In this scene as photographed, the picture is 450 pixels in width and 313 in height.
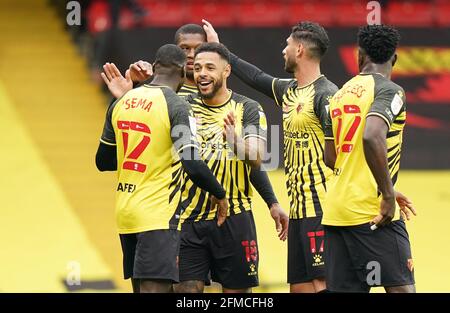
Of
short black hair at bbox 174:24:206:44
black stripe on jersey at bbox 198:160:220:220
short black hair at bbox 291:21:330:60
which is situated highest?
short black hair at bbox 174:24:206:44

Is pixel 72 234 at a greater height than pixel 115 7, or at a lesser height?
lesser

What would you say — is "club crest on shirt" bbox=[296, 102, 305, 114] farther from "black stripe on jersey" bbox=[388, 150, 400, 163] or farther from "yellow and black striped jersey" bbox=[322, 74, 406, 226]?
"black stripe on jersey" bbox=[388, 150, 400, 163]

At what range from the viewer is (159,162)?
784 centimetres

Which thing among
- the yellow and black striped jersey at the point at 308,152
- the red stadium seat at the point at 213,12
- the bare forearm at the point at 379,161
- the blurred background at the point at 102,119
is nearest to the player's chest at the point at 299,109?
the yellow and black striped jersey at the point at 308,152

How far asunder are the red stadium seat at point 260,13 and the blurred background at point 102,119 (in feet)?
0.07

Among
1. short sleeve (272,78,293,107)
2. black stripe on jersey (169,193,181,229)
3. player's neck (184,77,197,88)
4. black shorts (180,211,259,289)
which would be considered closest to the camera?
black stripe on jersey (169,193,181,229)

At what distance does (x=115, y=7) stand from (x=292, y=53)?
26.5 ft

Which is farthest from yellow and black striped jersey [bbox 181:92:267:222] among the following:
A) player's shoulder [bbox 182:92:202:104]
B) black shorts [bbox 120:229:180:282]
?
black shorts [bbox 120:229:180:282]

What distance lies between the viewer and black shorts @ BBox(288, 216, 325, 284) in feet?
28.5

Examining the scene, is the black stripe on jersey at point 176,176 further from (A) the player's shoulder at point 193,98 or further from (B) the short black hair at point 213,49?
(B) the short black hair at point 213,49

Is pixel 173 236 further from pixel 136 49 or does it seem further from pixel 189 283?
pixel 136 49

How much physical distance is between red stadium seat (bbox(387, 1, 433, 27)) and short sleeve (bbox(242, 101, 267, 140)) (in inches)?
345

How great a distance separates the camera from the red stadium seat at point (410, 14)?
17266 millimetres

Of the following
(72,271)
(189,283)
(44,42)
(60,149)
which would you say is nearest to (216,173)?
(189,283)
